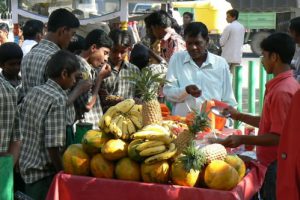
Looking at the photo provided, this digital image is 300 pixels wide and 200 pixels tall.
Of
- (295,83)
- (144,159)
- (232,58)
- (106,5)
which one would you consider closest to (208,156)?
(144,159)

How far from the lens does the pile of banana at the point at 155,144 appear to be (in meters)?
3.22

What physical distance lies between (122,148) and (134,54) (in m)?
2.83

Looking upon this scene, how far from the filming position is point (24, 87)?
4.45 meters

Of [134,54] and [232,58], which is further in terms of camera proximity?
[232,58]

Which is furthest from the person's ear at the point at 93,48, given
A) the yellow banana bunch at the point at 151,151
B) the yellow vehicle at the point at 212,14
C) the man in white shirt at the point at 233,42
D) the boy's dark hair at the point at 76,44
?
the yellow vehicle at the point at 212,14

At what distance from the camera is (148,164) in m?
3.23

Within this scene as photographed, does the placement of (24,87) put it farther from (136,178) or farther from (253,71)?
(253,71)

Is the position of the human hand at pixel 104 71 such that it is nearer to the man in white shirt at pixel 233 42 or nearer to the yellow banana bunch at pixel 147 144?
the yellow banana bunch at pixel 147 144

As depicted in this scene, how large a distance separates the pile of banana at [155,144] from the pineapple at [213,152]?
7.2 inches

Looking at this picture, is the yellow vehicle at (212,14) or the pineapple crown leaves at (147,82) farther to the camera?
the yellow vehicle at (212,14)

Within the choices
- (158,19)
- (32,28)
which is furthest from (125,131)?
(32,28)

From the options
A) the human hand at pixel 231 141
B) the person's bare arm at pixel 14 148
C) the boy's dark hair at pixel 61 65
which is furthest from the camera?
the boy's dark hair at pixel 61 65

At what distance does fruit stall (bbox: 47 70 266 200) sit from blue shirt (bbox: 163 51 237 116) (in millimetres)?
1287

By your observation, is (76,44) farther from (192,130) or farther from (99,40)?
(192,130)
